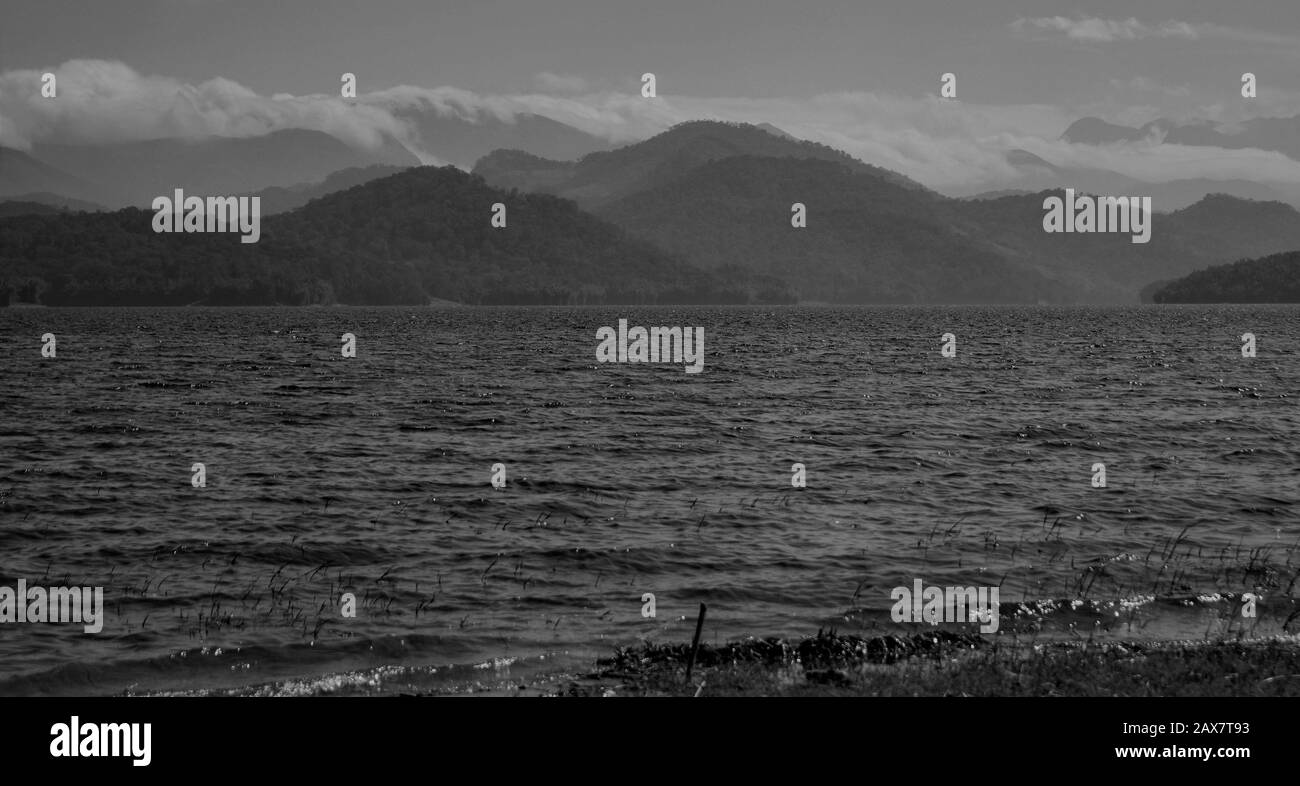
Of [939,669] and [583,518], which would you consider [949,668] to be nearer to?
[939,669]

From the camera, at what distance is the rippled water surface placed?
19.9 m

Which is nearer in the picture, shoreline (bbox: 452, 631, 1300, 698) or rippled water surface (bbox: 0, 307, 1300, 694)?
shoreline (bbox: 452, 631, 1300, 698)

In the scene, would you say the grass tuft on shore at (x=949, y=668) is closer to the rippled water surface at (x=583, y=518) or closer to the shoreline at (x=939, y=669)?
the shoreline at (x=939, y=669)

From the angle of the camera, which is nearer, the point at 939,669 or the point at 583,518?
the point at 939,669

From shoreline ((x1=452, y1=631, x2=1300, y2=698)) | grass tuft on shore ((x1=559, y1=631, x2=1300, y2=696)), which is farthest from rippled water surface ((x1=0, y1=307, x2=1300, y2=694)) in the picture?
grass tuft on shore ((x1=559, y1=631, x2=1300, y2=696))

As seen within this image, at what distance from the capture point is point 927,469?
123 feet

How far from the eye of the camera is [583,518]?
29469 millimetres

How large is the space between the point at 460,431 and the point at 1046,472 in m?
22.6

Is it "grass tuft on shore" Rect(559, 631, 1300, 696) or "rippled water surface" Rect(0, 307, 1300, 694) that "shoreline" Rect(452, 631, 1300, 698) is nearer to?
"grass tuft on shore" Rect(559, 631, 1300, 696)

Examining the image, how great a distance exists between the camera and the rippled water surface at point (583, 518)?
19922 millimetres

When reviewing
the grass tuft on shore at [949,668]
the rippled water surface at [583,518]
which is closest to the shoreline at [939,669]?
the grass tuft on shore at [949,668]

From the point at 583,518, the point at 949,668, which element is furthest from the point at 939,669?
the point at 583,518

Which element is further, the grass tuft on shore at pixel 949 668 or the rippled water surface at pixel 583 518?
the rippled water surface at pixel 583 518
